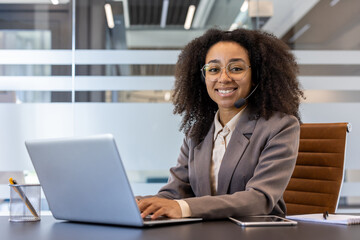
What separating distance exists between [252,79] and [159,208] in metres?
0.90

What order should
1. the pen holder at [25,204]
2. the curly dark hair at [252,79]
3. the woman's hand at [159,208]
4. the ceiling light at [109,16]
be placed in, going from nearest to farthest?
1. the woman's hand at [159,208]
2. the pen holder at [25,204]
3. the curly dark hair at [252,79]
4. the ceiling light at [109,16]

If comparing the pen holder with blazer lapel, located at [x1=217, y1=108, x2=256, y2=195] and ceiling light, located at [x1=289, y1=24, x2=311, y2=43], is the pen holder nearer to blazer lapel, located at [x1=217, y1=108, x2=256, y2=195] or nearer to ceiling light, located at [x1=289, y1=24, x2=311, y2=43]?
blazer lapel, located at [x1=217, y1=108, x2=256, y2=195]

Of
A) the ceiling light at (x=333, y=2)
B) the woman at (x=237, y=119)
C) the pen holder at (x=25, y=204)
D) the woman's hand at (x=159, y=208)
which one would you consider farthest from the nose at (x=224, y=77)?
the ceiling light at (x=333, y=2)

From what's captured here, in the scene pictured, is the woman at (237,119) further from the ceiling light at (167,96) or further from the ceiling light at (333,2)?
the ceiling light at (333,2)

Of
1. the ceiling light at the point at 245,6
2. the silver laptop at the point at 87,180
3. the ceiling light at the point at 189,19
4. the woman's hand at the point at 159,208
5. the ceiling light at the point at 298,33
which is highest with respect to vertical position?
the ceiling light at the point at 245,6

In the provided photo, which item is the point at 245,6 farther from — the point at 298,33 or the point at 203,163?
the point at 203,163

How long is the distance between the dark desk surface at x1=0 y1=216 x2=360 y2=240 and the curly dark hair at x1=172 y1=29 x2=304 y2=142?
720 millimetres

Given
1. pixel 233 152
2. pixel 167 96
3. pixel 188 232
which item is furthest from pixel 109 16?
pixel 188 232

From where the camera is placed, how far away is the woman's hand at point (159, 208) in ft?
4.59

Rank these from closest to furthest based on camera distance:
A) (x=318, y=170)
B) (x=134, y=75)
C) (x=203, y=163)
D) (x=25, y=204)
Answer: (x=25, y=204) < (x=203, y=163) < (x=318, y=170) < (x=134, y=75)

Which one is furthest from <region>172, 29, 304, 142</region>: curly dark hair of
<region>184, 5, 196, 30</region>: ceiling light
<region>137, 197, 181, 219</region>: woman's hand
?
<region>184, 5, 196, 30</region>: ceiling light

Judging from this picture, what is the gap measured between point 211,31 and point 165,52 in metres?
1.79

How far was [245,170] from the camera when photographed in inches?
73.6

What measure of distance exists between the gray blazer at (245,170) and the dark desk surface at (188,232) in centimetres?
18
